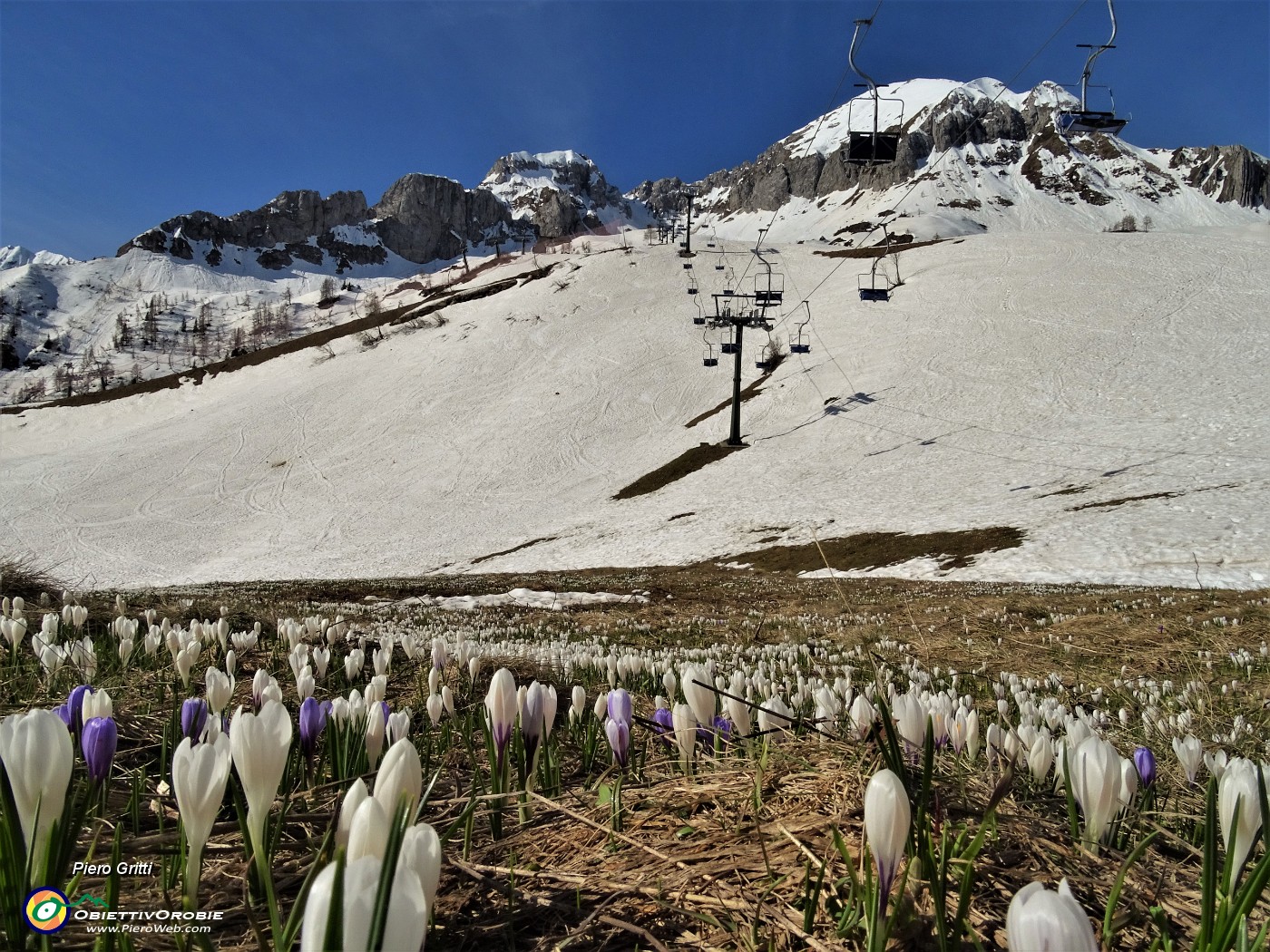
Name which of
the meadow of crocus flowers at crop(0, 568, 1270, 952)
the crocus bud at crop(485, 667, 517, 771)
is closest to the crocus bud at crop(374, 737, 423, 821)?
the meadow of crocus flowers at crop(0, 568, 1270, 952)

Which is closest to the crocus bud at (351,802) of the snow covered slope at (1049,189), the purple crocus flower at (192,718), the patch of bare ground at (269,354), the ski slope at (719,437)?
the purple crocus flower at (192,718)

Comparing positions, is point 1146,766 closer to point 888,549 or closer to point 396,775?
point 396,775

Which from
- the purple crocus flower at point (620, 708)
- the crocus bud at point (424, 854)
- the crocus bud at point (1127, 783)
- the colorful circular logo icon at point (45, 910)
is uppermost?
the crocus bud at point (424, 854)

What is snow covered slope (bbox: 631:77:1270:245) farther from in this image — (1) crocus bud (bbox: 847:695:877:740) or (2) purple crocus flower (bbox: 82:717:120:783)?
(2) purple crocus flower (bbox: 82:717:120:783)

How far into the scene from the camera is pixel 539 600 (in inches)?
583

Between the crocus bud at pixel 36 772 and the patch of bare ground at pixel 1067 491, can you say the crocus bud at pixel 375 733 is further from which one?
the patch of bare ground at pixel 1067 491

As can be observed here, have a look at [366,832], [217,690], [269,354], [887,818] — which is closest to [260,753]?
[366,832]

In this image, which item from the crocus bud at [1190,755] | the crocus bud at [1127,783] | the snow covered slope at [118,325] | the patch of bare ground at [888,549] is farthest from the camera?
the snow covered slope at [118,325]

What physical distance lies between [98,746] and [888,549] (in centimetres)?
2340

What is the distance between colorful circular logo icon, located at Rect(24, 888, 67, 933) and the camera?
3.85 ft

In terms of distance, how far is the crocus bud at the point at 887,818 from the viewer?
118 centimetres

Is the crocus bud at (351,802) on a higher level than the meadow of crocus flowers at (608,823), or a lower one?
higher

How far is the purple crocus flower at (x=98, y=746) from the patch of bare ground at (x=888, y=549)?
18.4 m

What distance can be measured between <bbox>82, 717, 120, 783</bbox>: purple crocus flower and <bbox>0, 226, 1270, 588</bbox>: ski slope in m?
17.7
